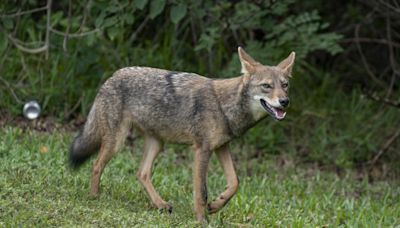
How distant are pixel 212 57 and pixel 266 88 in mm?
5156

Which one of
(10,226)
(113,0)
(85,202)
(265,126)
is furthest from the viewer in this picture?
(265,126)

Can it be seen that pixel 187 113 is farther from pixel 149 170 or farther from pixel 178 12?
pixel 178 12

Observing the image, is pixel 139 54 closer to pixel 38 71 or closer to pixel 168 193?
pixel 38 71

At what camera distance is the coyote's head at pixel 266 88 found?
7.53 m

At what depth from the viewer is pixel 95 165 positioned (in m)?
8.27

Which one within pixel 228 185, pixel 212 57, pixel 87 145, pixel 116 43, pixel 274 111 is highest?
pixel 274 111

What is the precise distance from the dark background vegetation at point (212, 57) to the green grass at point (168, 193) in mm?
716

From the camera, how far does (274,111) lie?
755cm

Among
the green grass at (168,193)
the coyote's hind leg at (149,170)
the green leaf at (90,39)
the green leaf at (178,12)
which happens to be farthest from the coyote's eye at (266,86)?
the green leaf at (90,39)

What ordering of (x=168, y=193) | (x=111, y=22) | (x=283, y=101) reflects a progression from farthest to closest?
1. (x=111, y=22)
2. (x=168, y=193)
3. (x=283, y=101)

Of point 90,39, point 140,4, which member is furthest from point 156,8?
point 90,39

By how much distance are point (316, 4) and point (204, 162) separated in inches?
264

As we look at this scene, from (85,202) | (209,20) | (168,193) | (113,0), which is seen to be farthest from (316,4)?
(85,202)

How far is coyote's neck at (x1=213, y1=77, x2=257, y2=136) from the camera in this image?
7785mm
